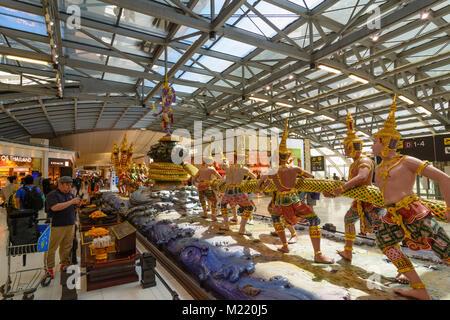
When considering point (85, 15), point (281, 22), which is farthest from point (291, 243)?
point (85, 15)

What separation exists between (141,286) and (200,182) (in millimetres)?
3045

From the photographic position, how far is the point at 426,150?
741 cm

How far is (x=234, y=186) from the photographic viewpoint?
4.72 metres

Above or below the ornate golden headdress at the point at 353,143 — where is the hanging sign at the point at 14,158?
above

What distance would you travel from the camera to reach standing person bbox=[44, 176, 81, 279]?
326 cm

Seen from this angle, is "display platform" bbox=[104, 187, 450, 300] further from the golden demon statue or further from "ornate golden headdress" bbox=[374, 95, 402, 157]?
the golden demon statue

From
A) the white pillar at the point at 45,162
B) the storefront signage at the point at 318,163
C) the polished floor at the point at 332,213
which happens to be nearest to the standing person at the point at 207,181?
the polished floor at the point at 332,213

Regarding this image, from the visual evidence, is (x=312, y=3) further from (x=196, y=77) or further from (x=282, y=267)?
(x=282, y=267)

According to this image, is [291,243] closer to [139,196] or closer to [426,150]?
[139,196]

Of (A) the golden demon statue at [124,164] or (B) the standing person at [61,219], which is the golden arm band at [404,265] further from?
(A) the golden demon statue at [124,164]

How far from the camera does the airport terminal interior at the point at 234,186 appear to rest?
2.32 meters

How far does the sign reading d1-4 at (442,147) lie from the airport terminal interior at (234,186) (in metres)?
0.03

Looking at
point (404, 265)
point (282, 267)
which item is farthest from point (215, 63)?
point (404, 265)

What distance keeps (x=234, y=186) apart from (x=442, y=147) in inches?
260
